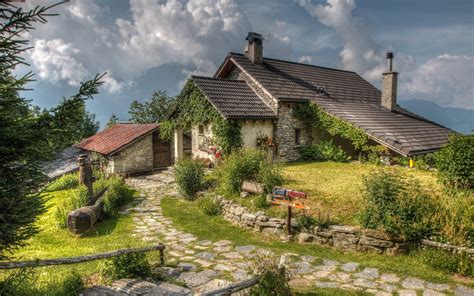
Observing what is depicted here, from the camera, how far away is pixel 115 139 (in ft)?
66.6

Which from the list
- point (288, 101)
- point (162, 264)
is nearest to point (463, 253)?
point (162, 264)

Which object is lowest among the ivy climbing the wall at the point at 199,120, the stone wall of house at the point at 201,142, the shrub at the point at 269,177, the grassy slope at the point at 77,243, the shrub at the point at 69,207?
the grassy slope at the point at 77,243

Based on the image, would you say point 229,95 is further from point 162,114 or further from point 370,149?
point 162,114

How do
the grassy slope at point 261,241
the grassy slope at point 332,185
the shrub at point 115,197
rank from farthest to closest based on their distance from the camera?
the shrub at point 115,197 < the grassy slope at point 332,185 < the grassy slope at point 261,241

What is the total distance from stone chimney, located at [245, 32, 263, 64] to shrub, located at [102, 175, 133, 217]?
11.6m

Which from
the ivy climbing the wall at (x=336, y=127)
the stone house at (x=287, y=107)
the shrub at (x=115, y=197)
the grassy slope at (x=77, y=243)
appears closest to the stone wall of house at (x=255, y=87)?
the stone house at (x=287, y=107)

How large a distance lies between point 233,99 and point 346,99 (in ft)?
29.5

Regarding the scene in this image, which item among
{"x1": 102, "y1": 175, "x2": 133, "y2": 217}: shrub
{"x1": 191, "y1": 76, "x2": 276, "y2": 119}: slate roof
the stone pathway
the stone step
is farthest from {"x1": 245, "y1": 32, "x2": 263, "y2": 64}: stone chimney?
the stone step

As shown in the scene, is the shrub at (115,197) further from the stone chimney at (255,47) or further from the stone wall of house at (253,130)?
the stone chimney at (255,47)

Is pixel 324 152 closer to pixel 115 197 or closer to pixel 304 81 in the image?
pixel 304 81

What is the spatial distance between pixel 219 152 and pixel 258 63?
24.3ft

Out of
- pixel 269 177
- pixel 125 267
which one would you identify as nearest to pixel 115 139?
pixel 269 177

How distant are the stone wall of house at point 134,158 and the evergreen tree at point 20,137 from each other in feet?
47.7

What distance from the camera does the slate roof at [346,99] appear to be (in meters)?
16.4
